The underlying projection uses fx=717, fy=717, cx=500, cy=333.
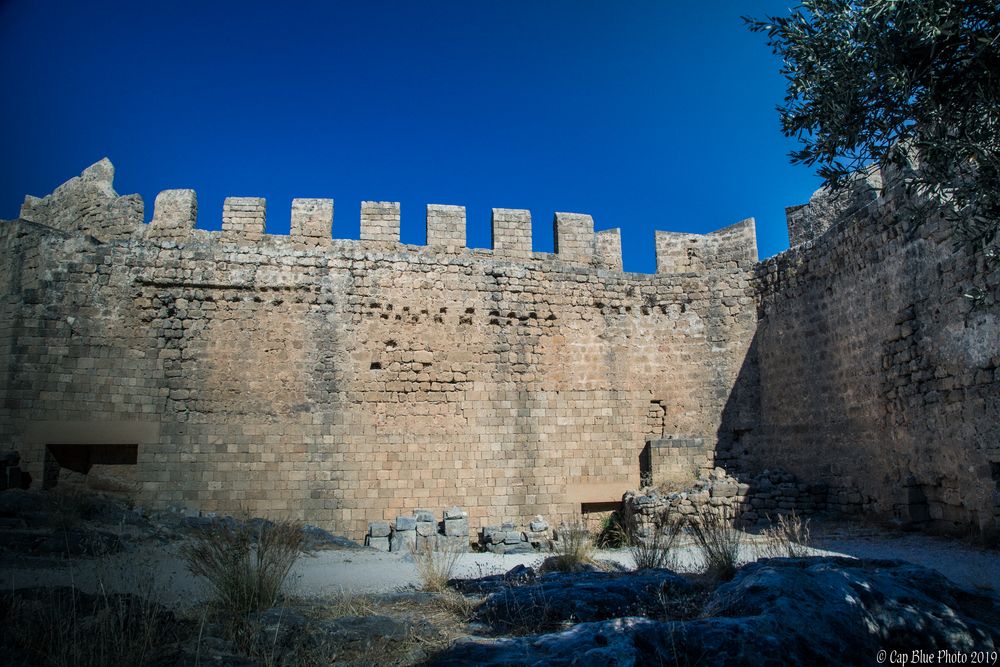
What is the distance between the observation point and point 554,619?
4.47 m

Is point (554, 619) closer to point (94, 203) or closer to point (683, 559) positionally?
point (683, 559)

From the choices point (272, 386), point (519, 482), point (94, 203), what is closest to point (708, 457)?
point (519, 482)

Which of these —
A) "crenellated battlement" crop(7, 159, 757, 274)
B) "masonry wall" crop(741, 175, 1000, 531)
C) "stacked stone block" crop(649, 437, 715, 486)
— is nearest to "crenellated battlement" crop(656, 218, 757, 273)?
"crenellated battlement" crop(7, 159, 757, 274)

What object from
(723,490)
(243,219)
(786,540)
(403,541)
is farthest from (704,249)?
(243,219)

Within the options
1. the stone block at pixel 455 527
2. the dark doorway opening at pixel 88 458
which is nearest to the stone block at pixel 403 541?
the stone block at pixel 455 527

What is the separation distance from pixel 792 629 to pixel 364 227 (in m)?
10.3

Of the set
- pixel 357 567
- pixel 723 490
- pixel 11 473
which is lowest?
pixel 357 567

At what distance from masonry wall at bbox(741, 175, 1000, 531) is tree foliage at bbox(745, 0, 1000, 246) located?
5.87 feet

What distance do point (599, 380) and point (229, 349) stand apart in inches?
247

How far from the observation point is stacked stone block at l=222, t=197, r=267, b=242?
12250mm

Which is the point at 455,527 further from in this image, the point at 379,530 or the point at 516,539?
the point at 379,530

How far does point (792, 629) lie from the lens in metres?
3.49

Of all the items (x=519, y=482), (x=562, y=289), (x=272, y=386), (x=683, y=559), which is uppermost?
(x=562, y=289)

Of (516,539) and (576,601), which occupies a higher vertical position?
(576,601)
